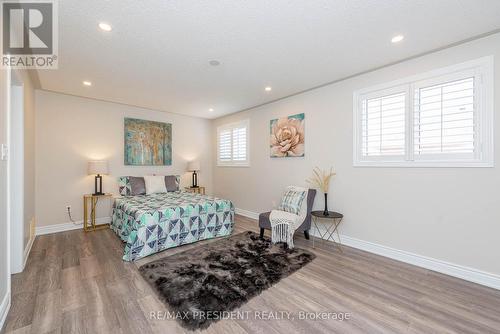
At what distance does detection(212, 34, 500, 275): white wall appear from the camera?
7.39ft

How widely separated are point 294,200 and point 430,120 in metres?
2.08

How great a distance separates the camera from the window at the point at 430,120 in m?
2.25

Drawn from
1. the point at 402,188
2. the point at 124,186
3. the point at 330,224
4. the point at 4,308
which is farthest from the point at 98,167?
the point at 402,188

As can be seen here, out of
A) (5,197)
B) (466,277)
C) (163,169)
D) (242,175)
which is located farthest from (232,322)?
(163,169)

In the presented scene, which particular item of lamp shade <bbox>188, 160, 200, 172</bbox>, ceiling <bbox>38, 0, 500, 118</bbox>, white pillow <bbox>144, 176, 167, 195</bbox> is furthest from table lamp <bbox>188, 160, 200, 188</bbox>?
ceiling <bbox>38, 0, 500, 118</bbox>

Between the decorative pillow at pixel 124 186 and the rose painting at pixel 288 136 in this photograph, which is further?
the decorative pillow at pixel 124 186

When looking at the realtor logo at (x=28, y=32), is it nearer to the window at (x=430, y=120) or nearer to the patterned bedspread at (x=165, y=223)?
the patterned bedspread at (x=165, y=223)

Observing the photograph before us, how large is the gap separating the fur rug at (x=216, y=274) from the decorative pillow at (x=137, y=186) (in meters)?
2.07

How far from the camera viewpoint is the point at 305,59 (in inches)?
107

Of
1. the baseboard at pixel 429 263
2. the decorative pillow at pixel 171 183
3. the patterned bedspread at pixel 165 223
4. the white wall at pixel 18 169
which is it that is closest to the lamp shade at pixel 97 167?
the patterned bedspread at pixel 165 223

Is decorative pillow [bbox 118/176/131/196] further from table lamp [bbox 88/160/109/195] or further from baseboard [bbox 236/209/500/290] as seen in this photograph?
baseboard [bbox 236/209/500/290]

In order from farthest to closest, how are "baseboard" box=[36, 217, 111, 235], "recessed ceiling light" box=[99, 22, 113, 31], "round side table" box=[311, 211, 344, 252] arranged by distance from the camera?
1. "baseboard" box=[36, 217, 111, 235]
2. "round side table" box=[311, 211, 344, 252]
3. "recessed ceiling light" box=[99, 22, 113, 31]

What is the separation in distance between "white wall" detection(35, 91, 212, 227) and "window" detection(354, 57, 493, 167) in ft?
14.9

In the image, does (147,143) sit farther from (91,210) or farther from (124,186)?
(91,210)
